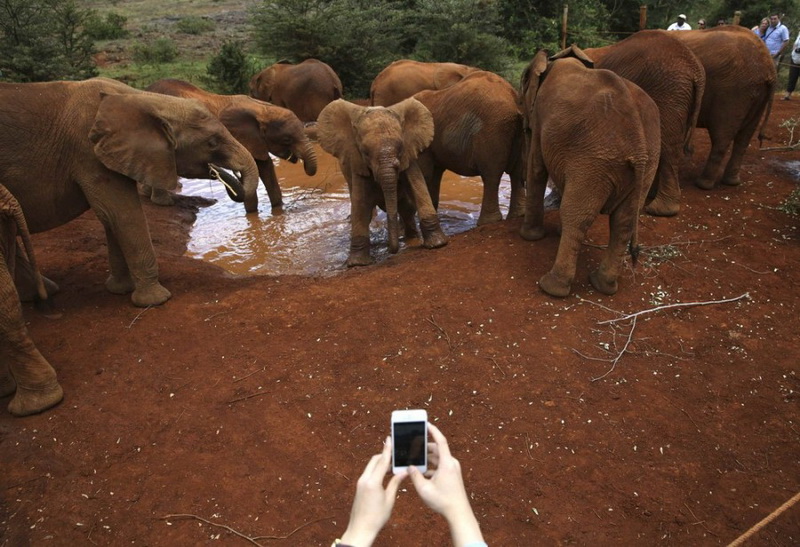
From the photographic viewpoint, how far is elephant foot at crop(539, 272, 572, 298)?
5.59 meters

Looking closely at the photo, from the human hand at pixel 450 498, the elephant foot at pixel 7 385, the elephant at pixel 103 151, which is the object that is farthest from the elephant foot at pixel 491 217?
the human hand at pixel 450 498

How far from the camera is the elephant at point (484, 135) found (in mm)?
7617

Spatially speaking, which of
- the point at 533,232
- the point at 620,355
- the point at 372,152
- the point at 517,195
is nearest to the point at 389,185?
the point at 372,152

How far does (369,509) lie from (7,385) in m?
4.62

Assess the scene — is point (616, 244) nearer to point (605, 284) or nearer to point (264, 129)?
point (605, 284)

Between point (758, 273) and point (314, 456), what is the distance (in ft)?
16.7

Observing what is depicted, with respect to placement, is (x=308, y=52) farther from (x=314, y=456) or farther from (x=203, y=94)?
(x=314, y=456)

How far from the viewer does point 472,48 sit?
61.3 feet

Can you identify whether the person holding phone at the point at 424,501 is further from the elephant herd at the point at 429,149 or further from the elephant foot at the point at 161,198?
the elephant foot at the point at 161,198

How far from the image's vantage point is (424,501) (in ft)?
5.85

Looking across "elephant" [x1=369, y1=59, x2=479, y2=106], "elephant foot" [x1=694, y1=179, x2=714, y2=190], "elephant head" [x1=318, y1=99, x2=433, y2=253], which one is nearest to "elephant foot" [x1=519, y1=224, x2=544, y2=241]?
Result: "elephant head" [x1=318, y1=99, x2=433, y2=253]

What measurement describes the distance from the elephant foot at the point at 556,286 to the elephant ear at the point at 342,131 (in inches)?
119

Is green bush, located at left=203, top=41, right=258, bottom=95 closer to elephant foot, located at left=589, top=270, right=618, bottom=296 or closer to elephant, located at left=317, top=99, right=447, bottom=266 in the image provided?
elephant, located at left=317, top=99, right=447, bottom=266

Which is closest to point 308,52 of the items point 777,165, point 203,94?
point 203,94
